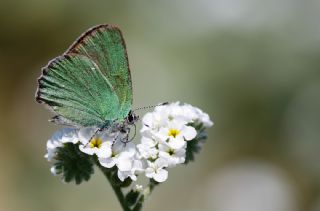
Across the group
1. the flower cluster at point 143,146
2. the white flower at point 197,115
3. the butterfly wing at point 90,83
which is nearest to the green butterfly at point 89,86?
the butterfly wing at point 90,83

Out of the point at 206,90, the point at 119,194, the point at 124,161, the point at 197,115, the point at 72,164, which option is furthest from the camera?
the point at 206,90

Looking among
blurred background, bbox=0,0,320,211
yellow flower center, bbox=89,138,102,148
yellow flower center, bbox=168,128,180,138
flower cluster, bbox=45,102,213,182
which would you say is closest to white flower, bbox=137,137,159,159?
flower cluster, bbox=45,102,213,182

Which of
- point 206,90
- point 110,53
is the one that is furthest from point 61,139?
point 206,90

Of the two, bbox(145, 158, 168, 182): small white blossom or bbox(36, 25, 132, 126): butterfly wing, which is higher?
bbox(36, 25, 132, 126): butterfly wing

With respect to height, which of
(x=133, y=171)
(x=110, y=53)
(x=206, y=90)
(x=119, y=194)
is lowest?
(x=119, y=194)

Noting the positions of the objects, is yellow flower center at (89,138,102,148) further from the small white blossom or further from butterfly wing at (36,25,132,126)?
the small white blossom

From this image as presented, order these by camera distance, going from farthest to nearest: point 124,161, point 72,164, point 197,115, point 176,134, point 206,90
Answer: point 206,90
point 197,115
point 72,164
point 176,134
point 124,161

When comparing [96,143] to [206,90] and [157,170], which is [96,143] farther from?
[206,90]
